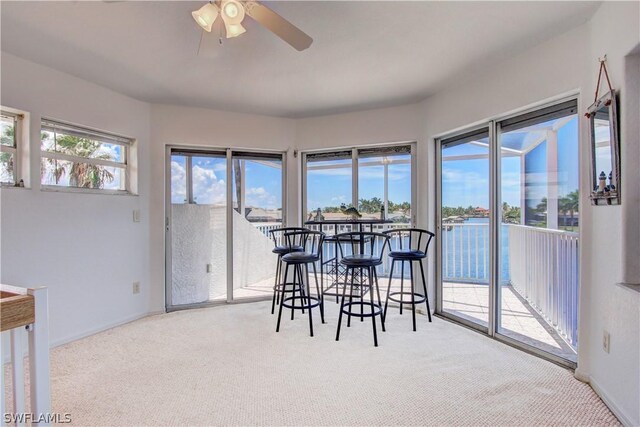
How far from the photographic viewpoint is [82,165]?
3.12m

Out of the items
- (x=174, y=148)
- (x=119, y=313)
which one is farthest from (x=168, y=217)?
(x=119, y=313)

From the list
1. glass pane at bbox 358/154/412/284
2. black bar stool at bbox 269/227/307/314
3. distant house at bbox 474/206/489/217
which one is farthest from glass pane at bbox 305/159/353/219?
distant house at bbox 474/206/489/217

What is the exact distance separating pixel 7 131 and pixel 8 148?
5.3 inches

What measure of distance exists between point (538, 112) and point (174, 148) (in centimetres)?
354

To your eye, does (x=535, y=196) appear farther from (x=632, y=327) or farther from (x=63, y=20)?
(x=63, y=20)

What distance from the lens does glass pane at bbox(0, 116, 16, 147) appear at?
255 cm

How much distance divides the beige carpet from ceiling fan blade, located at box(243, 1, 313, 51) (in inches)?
78.7

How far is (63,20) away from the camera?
2039 millimetres

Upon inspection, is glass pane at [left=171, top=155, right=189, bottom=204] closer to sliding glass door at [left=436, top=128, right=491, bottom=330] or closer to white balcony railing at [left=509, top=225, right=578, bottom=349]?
sliding glass door at [left=436, top=128, right=491, bottom=330]

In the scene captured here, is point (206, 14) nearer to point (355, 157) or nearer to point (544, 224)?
point (355, 157)

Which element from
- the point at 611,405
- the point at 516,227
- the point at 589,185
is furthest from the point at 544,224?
the point at 611,405

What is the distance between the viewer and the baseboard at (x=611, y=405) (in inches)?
67.2

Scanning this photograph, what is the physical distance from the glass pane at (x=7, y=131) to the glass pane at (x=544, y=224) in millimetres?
3959

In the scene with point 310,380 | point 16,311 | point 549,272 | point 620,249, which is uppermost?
point 620,249
